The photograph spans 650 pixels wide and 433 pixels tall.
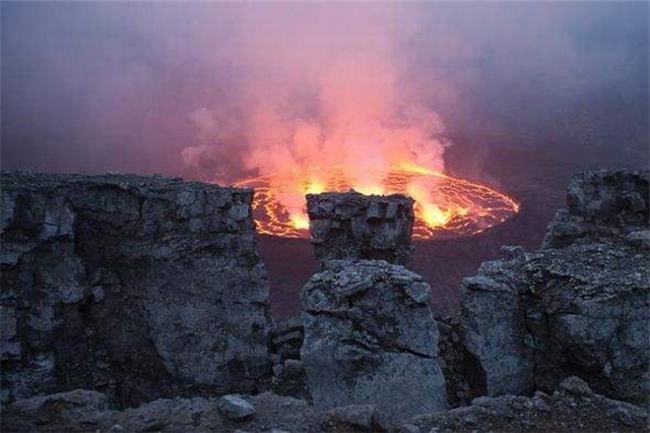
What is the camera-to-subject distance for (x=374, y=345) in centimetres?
1105

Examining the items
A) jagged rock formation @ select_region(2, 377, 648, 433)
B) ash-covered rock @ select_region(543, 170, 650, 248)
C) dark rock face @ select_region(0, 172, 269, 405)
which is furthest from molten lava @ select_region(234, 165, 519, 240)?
jagged rock formation @ select_region(2, 377, 648, 433)

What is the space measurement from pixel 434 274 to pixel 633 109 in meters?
31.7

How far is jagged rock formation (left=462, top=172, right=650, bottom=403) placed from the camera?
11.1 metres

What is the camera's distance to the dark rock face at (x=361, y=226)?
16906 mm

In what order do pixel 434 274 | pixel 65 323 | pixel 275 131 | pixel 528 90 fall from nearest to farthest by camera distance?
pixel 65 323, pixel 434 274, pixel 275 131, pixel 528 90

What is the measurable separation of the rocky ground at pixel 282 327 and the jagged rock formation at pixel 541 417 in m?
0.03

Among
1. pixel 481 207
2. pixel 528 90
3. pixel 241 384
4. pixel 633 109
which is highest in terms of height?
pixel 528 90

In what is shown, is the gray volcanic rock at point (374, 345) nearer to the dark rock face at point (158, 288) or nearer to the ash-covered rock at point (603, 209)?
the dark rock face at point (158, 288)

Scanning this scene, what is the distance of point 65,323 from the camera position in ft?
44.2

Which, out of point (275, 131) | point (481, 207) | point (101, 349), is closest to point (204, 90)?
point (275, 131)

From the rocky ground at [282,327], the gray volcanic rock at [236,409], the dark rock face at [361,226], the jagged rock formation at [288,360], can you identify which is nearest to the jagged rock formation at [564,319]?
the rocky ground at [282,327]

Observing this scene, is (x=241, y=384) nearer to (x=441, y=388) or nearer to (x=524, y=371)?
(x=441, y=388)

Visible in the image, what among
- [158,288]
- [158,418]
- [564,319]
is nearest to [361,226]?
[158,288]

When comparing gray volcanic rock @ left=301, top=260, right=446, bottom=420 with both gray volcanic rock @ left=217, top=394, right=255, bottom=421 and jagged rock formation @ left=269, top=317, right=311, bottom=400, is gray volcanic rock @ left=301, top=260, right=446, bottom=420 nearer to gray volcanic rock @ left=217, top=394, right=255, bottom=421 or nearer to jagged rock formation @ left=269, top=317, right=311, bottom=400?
jagged rock formation @ left=269, top=317, right=311, bottom=400
